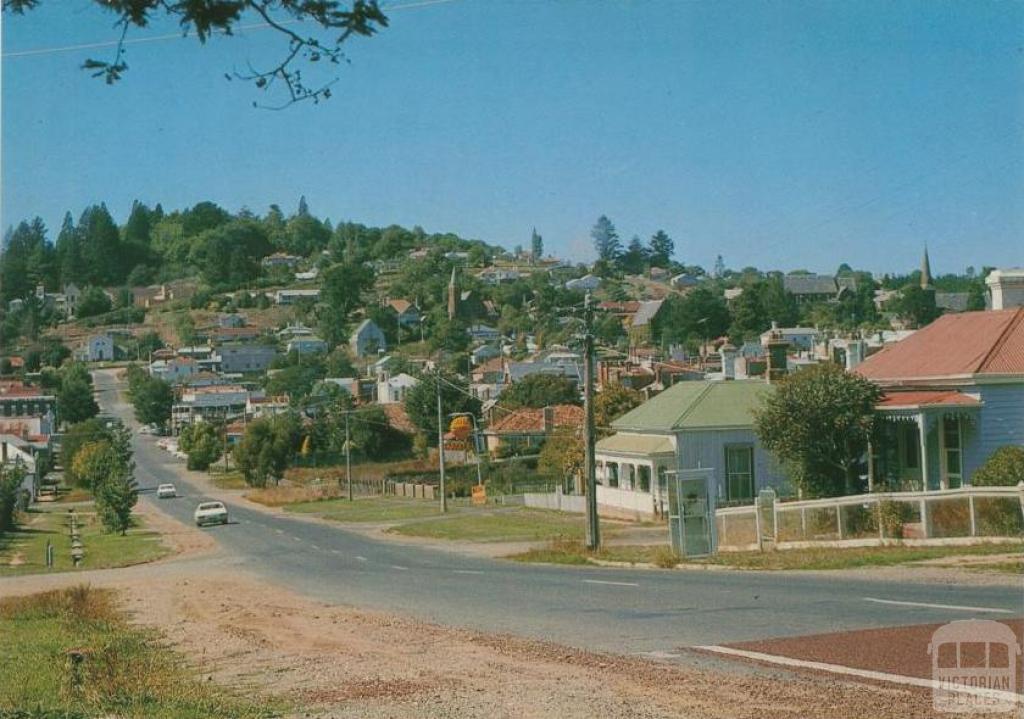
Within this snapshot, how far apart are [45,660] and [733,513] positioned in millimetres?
16782

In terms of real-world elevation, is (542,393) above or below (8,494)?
above

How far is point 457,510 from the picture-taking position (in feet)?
184

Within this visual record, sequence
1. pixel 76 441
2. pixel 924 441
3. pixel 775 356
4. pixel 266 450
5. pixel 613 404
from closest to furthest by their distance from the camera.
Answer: pixel 924 441
pixel 775 356
pixel 613 404
pixel 76 441
pixel 266 450

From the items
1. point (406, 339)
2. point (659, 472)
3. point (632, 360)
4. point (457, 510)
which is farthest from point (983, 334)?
point (406, 339)

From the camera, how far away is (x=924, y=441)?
29141mm

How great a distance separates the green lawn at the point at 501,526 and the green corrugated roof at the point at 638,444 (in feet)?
9.77

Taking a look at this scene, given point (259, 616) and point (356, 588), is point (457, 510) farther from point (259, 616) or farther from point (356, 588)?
point (259, 616)

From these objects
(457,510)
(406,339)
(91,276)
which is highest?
(91,276)

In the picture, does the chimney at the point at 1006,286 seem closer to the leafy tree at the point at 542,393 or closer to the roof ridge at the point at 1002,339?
the roof ridge at the point at 1002,339

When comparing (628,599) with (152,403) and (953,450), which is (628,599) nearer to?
(953,450)

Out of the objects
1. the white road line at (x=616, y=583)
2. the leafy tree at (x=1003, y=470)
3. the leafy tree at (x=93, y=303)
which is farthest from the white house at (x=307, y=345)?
the white road line at (x=616, y=583)

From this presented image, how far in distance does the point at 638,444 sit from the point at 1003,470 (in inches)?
800

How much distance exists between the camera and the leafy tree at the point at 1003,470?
981 inches

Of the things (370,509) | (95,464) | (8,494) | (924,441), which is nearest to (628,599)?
(924,441)
